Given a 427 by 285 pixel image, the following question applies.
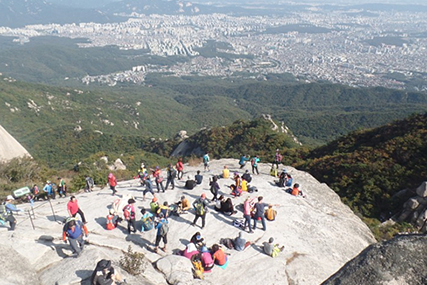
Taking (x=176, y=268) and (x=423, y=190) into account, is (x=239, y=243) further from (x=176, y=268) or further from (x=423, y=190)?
(x=423, y=190)

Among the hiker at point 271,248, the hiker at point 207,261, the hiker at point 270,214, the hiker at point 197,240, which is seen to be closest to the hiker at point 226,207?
the hiker at point 270,214

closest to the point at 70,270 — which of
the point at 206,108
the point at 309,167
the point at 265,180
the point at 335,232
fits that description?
the point at 335,232

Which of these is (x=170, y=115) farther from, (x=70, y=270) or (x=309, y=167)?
(x=70, y=270)

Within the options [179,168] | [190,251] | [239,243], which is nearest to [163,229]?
[190,251]

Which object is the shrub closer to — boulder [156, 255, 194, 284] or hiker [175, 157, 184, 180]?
boulder [156, 255, 194, 284]

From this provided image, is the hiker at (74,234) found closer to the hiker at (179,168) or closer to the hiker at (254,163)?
the hiker at (179,168)
